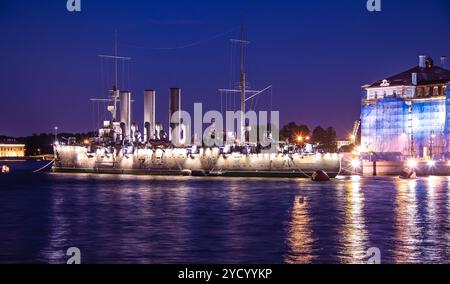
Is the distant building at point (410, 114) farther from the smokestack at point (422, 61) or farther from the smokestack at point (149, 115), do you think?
the smokestack at point (149, 115)

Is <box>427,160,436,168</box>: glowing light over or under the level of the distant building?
under

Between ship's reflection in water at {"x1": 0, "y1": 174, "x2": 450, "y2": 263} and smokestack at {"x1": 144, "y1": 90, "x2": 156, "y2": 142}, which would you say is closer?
ship's reflection in water at {"x1": 0, "y1": 174, "x2": 450, "y2": 263}

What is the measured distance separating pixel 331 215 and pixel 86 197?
21.3 meters

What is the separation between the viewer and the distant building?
96.0 metres

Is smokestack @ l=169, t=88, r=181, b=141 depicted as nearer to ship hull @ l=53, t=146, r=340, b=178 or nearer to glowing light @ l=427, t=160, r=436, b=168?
ship hull @ l=53, t=146, r=340, b=178

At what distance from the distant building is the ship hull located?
52.6 ft

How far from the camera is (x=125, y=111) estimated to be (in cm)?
11338

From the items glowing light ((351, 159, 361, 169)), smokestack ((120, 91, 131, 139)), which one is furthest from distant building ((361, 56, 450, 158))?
smokestack ((120, 91, 131, 139))

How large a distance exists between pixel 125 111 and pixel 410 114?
40.4 metres

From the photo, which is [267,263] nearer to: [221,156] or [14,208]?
[14,208]

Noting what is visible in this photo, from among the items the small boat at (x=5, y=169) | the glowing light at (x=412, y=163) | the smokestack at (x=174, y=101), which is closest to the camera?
the glowing light at (x=412, y=163)

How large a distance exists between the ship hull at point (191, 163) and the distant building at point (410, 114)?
1603 centimetres

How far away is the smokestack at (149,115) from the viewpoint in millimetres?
107438

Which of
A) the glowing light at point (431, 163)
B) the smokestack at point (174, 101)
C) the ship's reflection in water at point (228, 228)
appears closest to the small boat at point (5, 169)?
the smokestack at point (174, 101)
